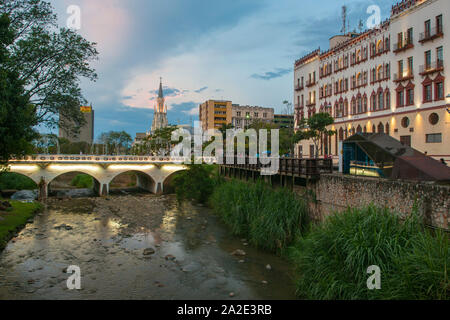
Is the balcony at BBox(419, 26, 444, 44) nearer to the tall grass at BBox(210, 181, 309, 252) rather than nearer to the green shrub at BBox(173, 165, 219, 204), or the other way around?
the tall grass at BBox(210, 181, 309, 252)

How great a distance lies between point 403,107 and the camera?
3831 cm

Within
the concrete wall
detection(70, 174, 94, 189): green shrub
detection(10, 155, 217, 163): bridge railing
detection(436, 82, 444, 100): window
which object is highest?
detection(436, 82, 444, 100): window

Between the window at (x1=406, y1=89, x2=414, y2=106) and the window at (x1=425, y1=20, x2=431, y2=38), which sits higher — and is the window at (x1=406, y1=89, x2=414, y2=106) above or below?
below

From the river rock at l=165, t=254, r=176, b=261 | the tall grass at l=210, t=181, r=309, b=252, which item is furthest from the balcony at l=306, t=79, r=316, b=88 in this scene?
the river rock at l=165, t=254, r=176, b=261

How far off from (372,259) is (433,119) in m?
29.4

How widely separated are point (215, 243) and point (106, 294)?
32.8 feet

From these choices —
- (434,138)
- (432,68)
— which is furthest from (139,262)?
(432,68)

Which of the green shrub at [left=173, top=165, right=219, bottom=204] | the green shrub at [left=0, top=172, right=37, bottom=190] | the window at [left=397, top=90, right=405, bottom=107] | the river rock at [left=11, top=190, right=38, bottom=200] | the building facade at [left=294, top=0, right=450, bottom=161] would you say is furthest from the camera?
the green shrub at [left=0, top=172, right=37, bottom=190]

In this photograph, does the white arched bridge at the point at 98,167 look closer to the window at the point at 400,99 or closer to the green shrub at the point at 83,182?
the green shrub at the point at 83,182

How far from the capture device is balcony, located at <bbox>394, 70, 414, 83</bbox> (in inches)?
1453

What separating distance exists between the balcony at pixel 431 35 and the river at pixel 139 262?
2875 cm

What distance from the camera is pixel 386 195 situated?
15.2 metres

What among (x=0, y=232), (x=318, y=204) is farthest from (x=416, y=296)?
(x=0, y=232)

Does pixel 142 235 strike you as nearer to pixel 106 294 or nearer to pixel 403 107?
pixel 106 294
